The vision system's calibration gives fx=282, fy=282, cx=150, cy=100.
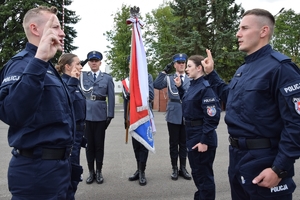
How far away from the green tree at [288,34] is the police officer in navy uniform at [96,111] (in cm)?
3020

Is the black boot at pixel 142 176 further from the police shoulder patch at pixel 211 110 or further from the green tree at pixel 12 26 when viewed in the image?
the green tree at pixel 12 26

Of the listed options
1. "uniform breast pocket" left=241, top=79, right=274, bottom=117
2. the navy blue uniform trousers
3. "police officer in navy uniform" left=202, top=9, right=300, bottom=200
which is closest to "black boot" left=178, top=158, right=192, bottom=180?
the navy blue uniform trousers

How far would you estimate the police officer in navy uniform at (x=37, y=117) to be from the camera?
1.77 m

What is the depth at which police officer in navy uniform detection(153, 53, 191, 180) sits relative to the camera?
5.18 metres

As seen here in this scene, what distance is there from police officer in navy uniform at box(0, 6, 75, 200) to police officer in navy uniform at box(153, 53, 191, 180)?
320 cm

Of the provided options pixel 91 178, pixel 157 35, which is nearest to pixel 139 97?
pixel 91 178

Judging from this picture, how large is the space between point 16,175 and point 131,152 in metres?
5.27

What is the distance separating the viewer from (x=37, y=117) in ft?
6.50

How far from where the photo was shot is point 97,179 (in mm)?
4898

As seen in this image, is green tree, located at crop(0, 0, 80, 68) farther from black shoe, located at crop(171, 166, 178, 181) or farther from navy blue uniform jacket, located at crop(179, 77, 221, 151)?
navy blue uniform jacket, located at crop(179, 77, 221, 151)

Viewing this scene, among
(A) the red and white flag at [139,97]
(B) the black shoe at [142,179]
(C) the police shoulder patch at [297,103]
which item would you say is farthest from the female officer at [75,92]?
(C) the police shoulder patch at [297,103]

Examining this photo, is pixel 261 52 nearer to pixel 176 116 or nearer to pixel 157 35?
pixel 176 116

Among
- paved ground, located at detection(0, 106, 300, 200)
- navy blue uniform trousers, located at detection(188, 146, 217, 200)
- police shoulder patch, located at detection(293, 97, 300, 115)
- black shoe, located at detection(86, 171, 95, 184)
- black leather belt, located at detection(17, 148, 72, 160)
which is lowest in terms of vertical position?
paved ground, located at detection(0, 106, 300, 200)

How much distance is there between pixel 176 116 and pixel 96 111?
1.49 m
